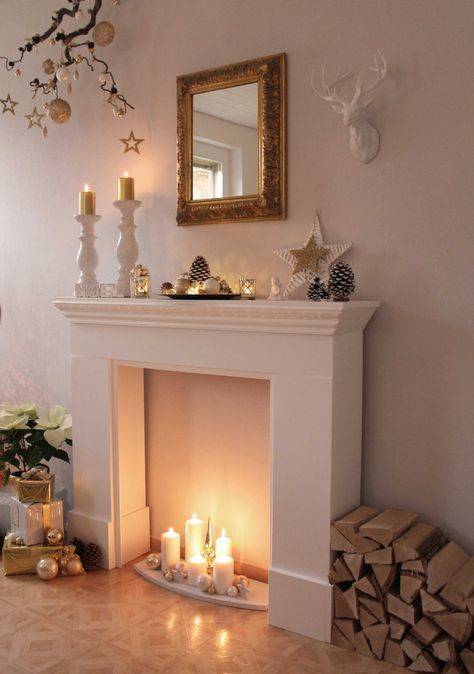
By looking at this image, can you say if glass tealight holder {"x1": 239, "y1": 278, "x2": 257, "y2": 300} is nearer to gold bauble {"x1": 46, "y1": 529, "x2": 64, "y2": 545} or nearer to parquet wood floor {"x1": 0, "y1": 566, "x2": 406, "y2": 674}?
parquet wood floor {"x1": 0, "y1": 566, "x2": 406, "y2": 674}

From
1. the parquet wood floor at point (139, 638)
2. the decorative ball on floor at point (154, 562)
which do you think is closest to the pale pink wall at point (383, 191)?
the parquet wood floor at point (139, 638)

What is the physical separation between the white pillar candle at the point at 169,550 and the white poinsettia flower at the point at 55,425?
640mm

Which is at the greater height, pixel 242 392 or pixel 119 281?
pixel 119 281

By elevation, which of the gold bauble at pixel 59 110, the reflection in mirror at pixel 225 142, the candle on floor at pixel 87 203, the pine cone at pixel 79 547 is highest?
the gold bauble at pixel 59 110

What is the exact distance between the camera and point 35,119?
127 inches

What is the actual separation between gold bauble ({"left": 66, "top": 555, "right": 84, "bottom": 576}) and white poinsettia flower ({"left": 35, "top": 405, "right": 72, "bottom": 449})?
0.49 metres

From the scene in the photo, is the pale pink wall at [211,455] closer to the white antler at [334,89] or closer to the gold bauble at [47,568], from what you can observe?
the gold bauble at [47,568]

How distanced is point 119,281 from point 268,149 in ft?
2.76

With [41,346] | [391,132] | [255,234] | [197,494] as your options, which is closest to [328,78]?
[391,132]

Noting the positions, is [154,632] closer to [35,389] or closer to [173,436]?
[173,436]

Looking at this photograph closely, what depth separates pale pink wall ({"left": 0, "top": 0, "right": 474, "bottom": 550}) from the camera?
2.11m

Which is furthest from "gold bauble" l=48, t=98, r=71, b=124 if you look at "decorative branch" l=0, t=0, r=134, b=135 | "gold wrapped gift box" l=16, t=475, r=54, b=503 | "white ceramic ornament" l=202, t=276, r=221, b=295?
"gold wrapped gift box" l=16, t=475, r=54, b=503

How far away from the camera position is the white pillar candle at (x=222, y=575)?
8.12ft

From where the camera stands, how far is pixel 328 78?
231 centimetres
